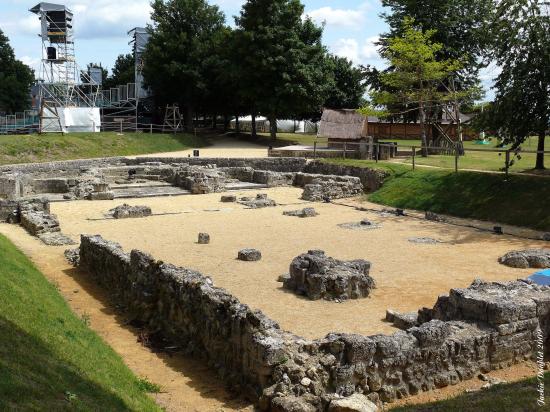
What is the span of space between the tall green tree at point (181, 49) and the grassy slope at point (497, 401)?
51.9m

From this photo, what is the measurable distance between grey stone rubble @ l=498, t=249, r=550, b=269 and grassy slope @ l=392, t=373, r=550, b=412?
941 cm

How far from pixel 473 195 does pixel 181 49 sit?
3823 cm

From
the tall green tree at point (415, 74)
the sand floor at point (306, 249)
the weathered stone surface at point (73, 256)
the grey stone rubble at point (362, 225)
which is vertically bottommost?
the weathered stone surface at point (73, 256)

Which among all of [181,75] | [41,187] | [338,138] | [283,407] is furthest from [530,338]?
[181,75]

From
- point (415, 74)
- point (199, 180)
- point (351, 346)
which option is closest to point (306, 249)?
point (351, 346)

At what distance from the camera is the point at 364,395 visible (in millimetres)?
9461

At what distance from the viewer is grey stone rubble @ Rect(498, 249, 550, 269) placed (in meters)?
18.2

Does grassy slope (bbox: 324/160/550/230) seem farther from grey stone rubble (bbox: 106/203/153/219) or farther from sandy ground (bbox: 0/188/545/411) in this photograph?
grey stone rubble (bbox: 106/203/153/219)

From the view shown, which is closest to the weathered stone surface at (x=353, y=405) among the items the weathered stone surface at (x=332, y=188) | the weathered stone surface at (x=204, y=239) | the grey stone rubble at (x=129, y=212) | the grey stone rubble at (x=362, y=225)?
the weathered stone surface at (x=204, y=239)

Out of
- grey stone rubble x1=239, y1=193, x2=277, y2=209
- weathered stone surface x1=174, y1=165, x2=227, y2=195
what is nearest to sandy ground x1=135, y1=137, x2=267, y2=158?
weathered stone surface x1=174, y1=165, x2=227, y2=195

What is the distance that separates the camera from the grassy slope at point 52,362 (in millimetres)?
6973

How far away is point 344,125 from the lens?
52.2m

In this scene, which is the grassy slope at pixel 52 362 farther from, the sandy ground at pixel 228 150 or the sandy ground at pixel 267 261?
the sandy ground at pixel 228 150

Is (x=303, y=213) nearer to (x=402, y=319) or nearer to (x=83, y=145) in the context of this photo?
(x=402, y=319)
